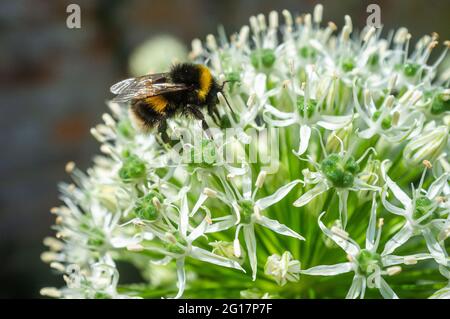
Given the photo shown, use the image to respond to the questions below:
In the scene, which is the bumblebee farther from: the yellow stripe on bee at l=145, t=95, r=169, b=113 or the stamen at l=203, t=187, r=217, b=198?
the stamen at l=203, t=187, r=217, b=198

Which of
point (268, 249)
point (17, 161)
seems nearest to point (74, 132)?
point (17, 161)

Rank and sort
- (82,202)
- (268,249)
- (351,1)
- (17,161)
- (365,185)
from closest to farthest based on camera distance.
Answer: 1. (365,185)
2. (268,249)
3. (82,202)
4. (351,1)
5. (17,161)

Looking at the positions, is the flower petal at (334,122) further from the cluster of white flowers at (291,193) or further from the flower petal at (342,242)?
the flower petal at (342,242)

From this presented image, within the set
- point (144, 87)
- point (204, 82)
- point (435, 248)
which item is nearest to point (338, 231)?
point (435, 248)

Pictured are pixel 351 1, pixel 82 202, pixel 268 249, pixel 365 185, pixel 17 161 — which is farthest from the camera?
pixel 17 161

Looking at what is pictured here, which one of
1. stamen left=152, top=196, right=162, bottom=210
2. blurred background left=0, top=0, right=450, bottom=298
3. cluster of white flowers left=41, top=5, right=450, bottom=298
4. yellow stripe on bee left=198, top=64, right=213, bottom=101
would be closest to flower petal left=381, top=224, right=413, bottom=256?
cluster of white flowers left=41, top=5, right=450, bottom=298

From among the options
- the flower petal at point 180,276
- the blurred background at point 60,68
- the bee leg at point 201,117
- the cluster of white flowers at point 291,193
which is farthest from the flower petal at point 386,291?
the blurred background at point 60,68
